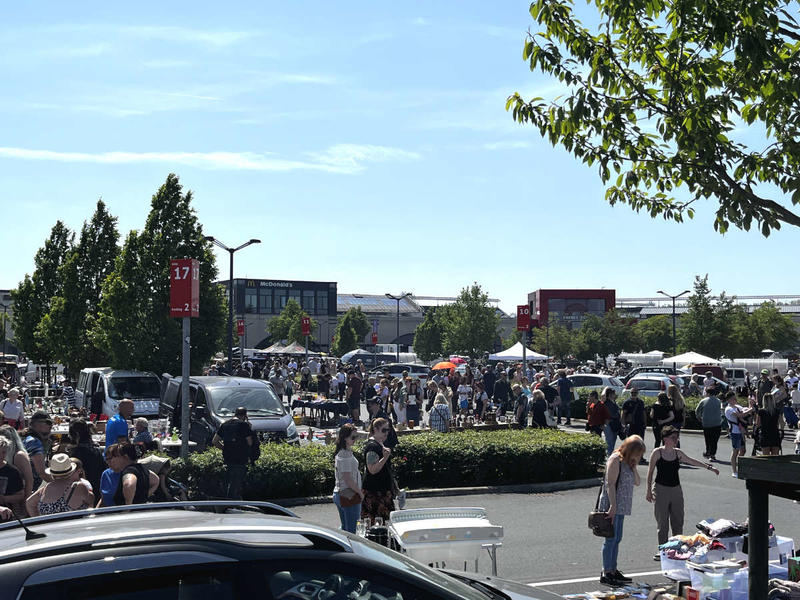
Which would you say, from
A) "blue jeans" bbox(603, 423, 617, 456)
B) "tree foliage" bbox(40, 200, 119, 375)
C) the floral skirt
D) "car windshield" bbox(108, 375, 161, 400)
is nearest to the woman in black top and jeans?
the floral skirt

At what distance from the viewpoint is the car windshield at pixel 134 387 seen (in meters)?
22.9

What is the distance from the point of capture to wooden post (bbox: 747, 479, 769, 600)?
4.84 meters

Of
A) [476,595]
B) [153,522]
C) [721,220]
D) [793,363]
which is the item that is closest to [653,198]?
[721,220]

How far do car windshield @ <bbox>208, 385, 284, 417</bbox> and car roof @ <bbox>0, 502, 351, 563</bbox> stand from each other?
14.1 meters

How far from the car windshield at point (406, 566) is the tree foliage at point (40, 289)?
4550 cm

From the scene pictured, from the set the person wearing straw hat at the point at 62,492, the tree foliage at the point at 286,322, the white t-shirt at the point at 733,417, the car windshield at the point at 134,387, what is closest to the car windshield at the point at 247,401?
the car windshield at the point at 134,387

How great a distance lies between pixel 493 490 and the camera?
601 inches

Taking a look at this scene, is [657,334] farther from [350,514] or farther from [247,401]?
[350,514]

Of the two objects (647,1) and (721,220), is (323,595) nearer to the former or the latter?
(721,220)

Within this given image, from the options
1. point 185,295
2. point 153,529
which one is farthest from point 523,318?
point 153,529

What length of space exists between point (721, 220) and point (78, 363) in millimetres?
35045

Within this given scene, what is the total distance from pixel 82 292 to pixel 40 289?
9.28 m

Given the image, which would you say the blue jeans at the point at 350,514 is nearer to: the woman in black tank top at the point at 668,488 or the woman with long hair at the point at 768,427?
the woman in black tank top at the point at 668,488

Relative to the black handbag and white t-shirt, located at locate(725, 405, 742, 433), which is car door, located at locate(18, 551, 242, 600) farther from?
white t-shirt, located at locate(725, 405, 742, 433)
